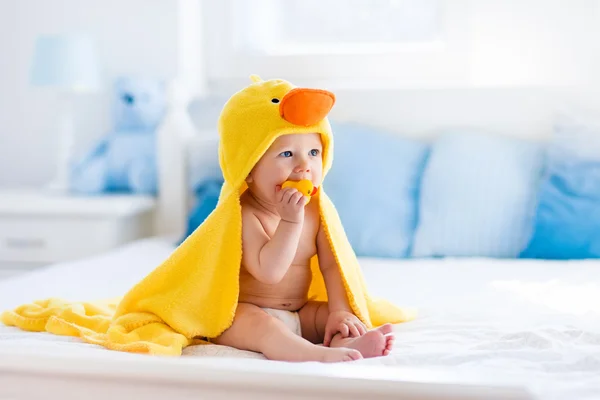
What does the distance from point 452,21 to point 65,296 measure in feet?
5.28

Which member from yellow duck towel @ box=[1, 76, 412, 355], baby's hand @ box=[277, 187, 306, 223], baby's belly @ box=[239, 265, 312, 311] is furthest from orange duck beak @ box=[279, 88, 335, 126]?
baby's belly @ box=[239, 265, 312, 311]

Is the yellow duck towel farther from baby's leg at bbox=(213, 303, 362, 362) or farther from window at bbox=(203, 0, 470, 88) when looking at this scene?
window at bbox=(203, 0, 470, 88)

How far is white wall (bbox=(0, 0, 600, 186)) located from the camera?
8.36 ft

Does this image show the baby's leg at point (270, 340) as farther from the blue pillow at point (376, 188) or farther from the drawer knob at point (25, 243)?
the drawer knob at point (25, 243)

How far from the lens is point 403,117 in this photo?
100 inches

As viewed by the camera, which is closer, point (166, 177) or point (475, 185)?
point (475, 185)

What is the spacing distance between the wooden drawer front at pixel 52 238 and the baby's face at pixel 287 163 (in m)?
1.35

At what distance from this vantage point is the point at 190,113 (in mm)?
2877

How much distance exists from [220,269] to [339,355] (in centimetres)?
26

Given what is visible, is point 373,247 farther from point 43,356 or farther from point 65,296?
point 43,356

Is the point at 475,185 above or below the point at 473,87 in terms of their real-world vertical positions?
below

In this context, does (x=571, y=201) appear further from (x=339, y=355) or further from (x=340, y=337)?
(x=339, y=355)

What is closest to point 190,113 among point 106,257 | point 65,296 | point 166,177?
point 166,177

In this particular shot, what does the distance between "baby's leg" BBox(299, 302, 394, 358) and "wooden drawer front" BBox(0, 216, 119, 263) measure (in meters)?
1.34
